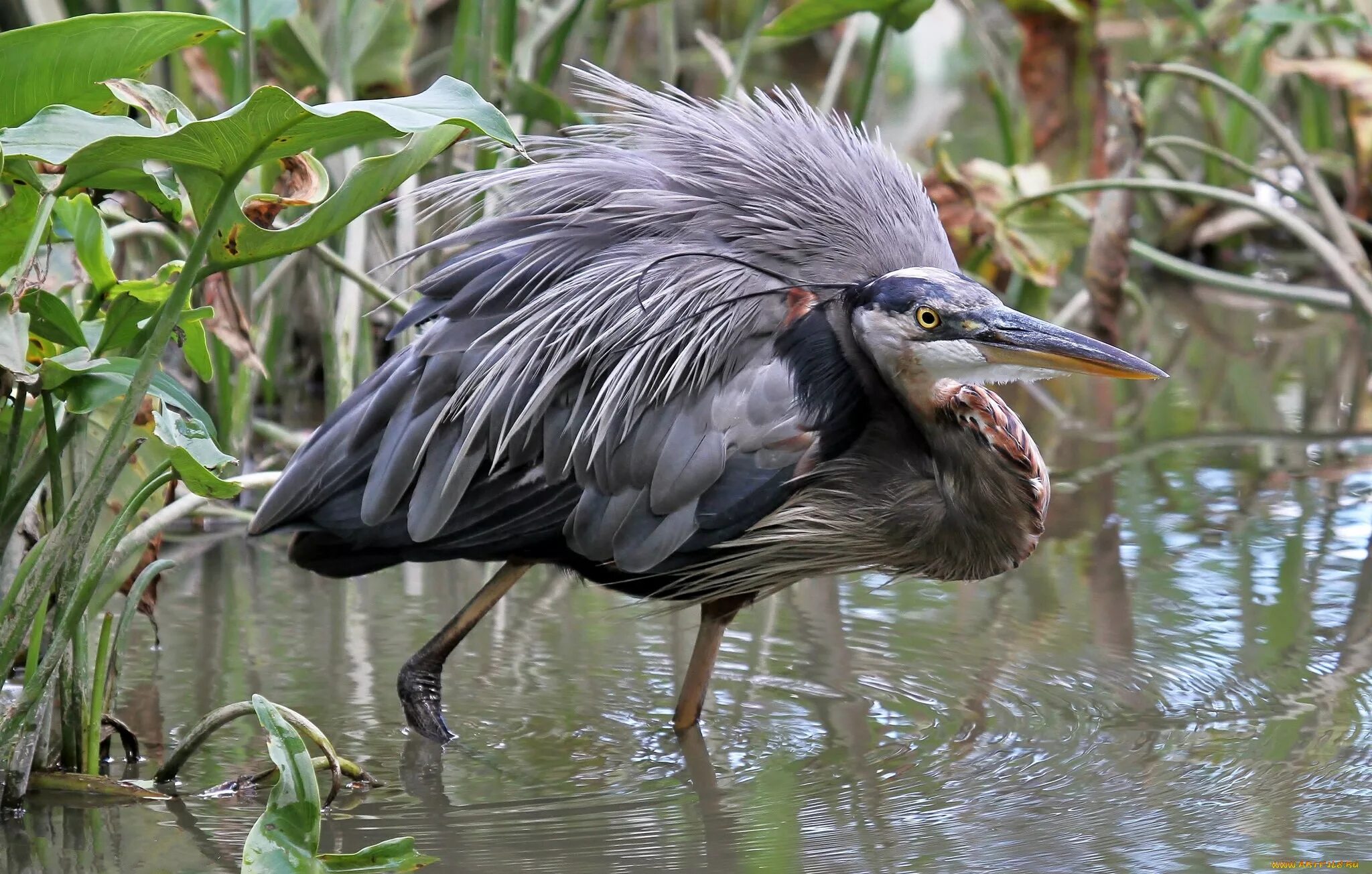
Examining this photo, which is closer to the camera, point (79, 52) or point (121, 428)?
point (79, 52)

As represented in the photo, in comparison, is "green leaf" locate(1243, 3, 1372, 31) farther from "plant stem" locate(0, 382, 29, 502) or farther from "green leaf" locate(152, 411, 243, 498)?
"plant stem" locate(0, 382, 29, 502)

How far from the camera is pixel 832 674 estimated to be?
3.72 m

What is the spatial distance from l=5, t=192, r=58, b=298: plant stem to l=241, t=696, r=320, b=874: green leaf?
680 mm

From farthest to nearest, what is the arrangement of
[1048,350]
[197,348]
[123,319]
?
[1048,350]
[197,348]
[123,319]

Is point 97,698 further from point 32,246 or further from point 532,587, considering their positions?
point 532,587

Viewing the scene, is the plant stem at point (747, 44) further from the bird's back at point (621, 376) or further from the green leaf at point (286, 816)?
the green leaf at point (286, 816)

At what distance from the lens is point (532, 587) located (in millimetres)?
4684

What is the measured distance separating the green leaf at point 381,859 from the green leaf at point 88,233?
3.37 ft

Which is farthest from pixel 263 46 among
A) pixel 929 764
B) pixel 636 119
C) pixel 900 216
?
pixel 929 764

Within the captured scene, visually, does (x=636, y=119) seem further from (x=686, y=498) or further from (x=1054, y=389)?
(x=1054, y=389)

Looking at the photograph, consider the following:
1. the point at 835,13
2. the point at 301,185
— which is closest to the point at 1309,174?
the point at 835,13

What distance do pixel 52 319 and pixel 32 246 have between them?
0.41 meters

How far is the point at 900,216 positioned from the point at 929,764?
3.86 ft

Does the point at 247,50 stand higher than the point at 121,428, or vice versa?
the point at 247,50
